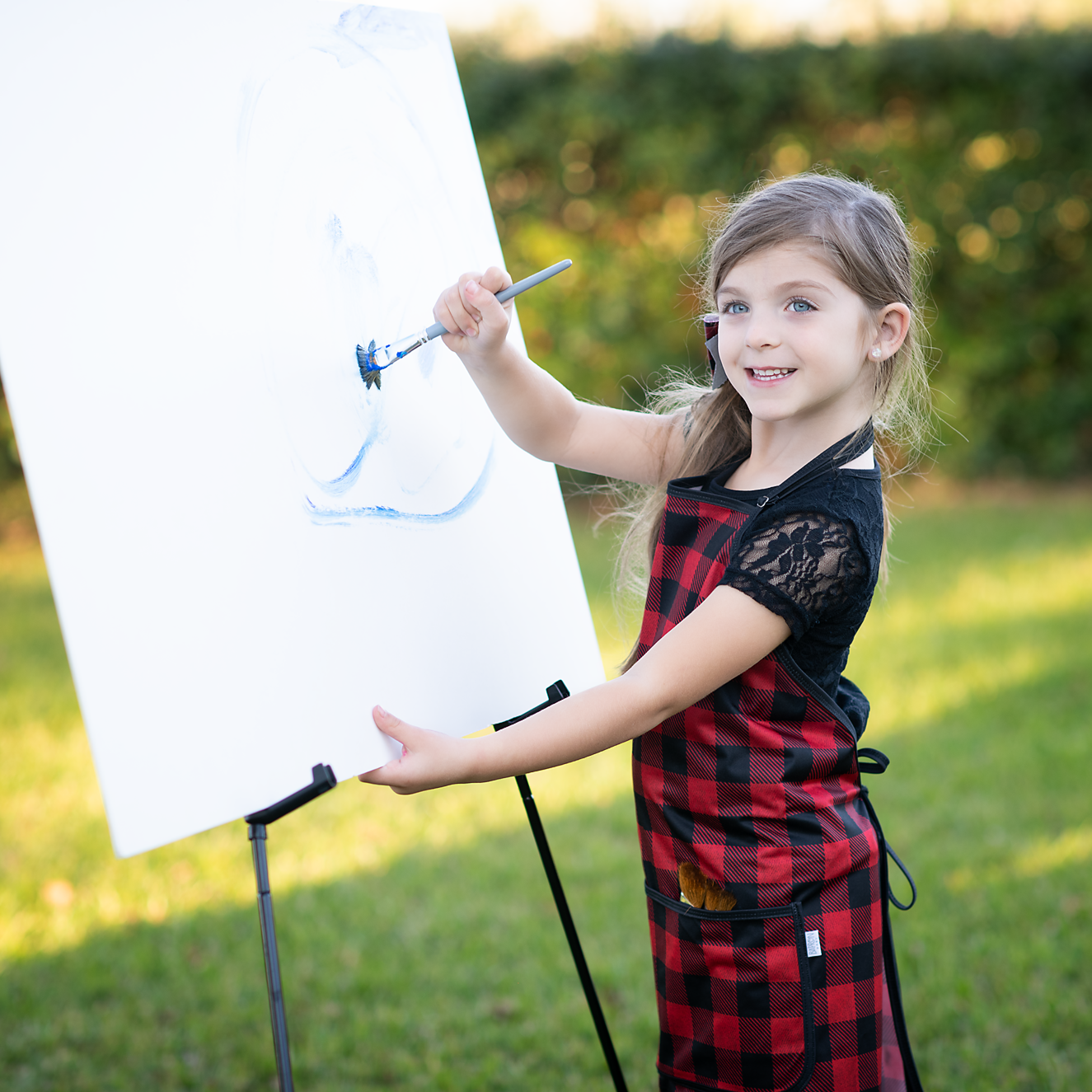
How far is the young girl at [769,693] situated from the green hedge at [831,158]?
17.2 feet

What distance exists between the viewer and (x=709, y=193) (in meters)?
7.04

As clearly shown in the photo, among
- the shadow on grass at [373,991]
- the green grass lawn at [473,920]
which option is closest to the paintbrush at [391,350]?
the green grass lawn at [473,920]

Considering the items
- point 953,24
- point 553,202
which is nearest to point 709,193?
point 553,202

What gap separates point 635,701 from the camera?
123 cm

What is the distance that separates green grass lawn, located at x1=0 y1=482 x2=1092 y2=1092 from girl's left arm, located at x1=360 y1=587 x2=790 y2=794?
1207 millimetres

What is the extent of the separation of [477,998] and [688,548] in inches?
59.5

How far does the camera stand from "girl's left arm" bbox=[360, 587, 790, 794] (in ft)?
4.01

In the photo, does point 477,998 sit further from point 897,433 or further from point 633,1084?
point 897,433

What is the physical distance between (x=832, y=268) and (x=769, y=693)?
50 cm

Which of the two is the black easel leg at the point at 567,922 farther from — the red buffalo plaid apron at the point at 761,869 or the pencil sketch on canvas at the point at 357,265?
the pencil sketch on canvas at the point at 357,265

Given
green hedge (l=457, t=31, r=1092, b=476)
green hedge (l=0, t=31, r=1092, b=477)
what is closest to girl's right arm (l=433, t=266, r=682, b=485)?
green hedge (l=457, t=31, r=1092, b=476)

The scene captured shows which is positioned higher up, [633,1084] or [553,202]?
[553,202]

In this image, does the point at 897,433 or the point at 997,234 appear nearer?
the point at 897,433

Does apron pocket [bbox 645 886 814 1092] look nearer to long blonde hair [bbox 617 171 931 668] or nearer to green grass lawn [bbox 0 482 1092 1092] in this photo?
long blonde hair [bbox 617 171 931 668]
